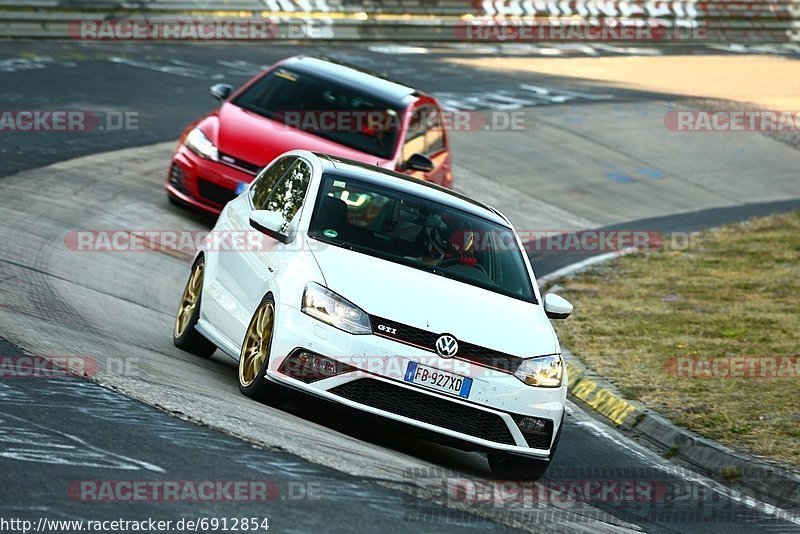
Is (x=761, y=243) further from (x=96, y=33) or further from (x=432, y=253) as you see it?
(x=96, y=33)

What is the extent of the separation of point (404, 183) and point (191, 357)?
6.36 ft

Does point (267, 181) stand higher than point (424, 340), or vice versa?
point (267, 181)

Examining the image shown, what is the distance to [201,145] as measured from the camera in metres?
15.4

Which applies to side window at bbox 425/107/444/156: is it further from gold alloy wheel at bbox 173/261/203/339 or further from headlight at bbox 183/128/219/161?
gold alloy wheel at bbox 173/261/203/339

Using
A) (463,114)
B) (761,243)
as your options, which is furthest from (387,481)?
(463,114)

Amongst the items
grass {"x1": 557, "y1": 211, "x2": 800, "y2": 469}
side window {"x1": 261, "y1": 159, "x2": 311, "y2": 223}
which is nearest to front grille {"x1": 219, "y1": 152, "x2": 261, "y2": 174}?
grass {"x1": 557, "y1": 211, "x2": 800, "y2": 469}

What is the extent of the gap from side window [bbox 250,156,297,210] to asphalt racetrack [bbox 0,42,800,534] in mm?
1218

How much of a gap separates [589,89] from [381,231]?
22565 mm

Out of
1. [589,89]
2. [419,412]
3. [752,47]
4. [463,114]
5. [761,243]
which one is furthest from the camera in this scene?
[752,47]

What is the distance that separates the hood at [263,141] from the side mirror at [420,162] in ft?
0.86

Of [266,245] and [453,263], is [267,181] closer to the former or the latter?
[266,245]

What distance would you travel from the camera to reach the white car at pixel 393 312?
8375 millimetres

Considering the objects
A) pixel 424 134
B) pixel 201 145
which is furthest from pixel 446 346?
pixel 424 134

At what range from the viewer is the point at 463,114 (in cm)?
2614
